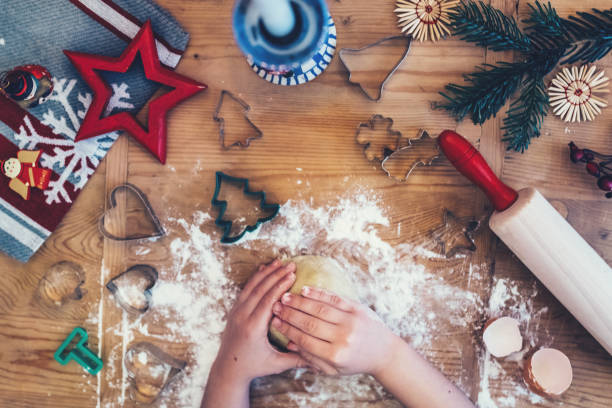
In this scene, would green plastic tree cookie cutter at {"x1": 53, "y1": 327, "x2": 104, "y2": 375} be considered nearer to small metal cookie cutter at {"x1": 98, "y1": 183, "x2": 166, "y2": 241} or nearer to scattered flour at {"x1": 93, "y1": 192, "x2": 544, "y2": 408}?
scattered flour at {"x1": 93, "y1": 192, "x2": 544, "y2": 408}

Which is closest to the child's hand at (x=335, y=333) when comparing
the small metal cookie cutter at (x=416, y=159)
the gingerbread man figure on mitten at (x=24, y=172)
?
the small metal cookie cutter at (x=416, y=159)

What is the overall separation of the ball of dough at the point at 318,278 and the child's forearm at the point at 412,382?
5.5 inches

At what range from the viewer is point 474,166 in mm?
791

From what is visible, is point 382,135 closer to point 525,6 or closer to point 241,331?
point 525,6

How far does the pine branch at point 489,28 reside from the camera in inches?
32.2

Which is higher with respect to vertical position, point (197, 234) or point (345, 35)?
point (345, 35)

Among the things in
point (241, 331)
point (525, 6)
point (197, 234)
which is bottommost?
point (241, 331)

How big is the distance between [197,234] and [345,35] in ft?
1.67

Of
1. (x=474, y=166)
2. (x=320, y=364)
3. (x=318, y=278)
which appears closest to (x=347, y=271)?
(x=318, y=278)

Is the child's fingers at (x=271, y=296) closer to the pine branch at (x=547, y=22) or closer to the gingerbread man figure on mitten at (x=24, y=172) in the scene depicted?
the gingerbread man figure on mitten at (x=24, y=172)

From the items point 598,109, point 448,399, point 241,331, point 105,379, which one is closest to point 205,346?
point 241,331

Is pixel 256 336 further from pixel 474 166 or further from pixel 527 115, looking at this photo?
pixel 527 115

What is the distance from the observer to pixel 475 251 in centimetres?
90

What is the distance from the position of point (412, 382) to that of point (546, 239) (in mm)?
364
